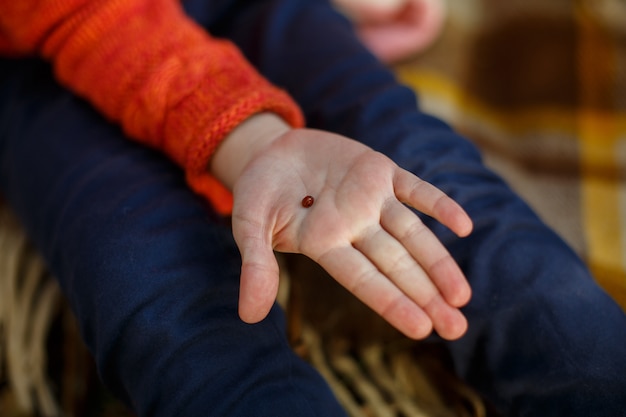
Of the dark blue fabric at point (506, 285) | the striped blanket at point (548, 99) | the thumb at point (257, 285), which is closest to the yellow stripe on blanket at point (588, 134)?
the striped blanket at point (548, 99)

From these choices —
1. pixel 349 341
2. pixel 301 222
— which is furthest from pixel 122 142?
pixel 349 341

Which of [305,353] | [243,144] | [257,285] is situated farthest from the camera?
[305,353]

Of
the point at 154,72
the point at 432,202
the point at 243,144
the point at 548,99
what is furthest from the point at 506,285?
the point at 548,99

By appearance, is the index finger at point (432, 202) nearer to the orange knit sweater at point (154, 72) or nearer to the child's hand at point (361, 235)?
the child's hand at point (361, 235)

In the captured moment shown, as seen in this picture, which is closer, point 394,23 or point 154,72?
point 154,72

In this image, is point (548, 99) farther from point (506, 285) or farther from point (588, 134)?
point (506, 285)

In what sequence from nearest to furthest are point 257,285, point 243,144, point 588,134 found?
1. point 257,285
2. point 243,144
3. point 588,134

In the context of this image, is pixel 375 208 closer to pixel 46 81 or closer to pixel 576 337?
pixel 576 337

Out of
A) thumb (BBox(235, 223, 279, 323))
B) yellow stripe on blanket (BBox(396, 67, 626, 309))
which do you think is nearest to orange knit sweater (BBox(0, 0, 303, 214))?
thumb (BBox(235, 223, 279, 323))
